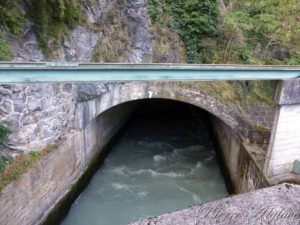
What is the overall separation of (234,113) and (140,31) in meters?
4.18

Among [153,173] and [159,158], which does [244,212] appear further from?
[159,158]

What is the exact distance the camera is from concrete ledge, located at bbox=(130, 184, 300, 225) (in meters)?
1.33

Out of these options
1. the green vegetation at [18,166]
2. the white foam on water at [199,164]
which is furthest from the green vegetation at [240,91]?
the green vegetation at [18,166]

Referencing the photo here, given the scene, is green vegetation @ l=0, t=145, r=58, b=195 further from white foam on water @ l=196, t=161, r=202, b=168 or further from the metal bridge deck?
white foam on water @ l=196, t=161, r=202, b=168

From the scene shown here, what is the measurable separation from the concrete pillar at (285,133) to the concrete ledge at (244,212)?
5181 mm

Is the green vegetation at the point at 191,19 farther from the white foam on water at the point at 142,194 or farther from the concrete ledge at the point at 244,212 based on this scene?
the concrete ledge at the point at 244,212

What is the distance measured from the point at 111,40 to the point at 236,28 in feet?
15.8

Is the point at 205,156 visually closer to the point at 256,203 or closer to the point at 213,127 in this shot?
the point at 213,127

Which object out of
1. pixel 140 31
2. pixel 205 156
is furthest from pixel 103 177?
pixel 140 31

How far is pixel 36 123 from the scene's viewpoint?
18.0ft

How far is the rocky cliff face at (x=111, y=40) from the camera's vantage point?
5477 millimetres

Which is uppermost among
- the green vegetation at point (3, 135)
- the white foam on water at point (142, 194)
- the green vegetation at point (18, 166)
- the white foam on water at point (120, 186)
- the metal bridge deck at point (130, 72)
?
the metal bridge deck at point (130, 72)

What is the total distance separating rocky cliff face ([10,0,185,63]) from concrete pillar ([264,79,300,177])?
386cm

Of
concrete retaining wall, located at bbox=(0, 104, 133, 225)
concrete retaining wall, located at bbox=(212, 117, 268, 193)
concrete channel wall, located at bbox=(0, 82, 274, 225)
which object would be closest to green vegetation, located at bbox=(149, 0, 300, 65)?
concrete channel wall, located at bbox=(0, 82, 274, 225)
